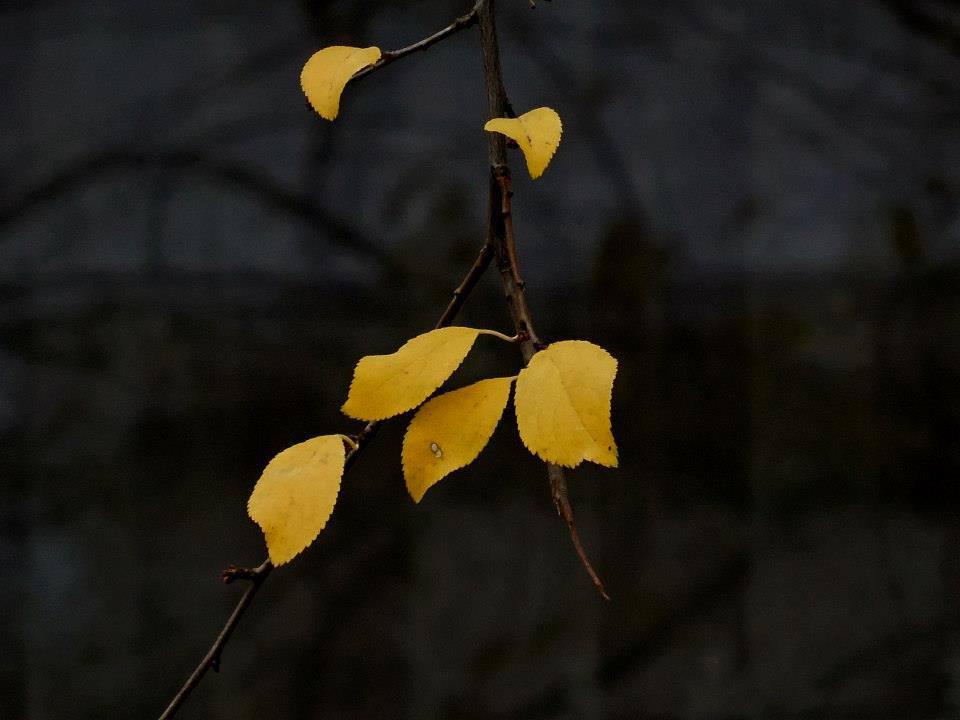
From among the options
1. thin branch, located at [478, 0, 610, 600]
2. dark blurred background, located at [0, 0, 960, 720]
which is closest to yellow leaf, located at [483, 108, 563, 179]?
thin branch, located at [478, 0, 610, 600]

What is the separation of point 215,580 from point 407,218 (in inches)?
18.3

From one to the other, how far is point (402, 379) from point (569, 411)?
0.12 feet

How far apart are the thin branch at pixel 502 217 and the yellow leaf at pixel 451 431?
0.5 inches

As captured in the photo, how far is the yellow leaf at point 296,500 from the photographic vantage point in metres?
0.18

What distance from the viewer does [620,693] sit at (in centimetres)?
104

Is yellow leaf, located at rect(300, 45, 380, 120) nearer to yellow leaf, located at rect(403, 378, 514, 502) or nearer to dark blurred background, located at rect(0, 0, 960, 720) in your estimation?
yellow leaf, located at rect(403, 378, 514, 502)

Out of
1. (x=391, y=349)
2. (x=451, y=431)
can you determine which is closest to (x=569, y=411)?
(x=451, y=431)

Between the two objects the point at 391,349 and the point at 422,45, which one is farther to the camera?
the point at 391,349

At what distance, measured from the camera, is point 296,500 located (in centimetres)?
18

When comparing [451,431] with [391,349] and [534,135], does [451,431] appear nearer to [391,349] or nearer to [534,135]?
[534,135]

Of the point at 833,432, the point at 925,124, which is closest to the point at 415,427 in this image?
the point at 833,432

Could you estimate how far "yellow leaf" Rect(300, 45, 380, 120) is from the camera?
0.64 feet

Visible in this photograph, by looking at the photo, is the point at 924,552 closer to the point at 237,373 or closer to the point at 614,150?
the point at 614,150

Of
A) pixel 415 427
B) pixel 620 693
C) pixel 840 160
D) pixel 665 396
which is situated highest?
pixel 415 427
